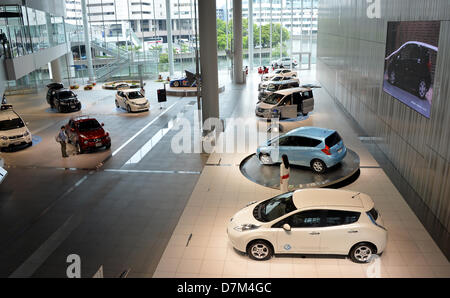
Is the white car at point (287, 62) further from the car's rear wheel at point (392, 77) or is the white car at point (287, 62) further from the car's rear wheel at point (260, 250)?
the car's rear wheel at point (260, 250)

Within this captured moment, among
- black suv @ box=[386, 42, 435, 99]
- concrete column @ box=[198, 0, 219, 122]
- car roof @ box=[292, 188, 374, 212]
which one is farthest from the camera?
concrete column @ box=[198, 0, 219, 122]

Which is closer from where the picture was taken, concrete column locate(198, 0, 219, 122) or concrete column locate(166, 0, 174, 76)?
concrete column locate(198, 0, 219, 122)

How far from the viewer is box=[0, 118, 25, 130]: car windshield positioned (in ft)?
55.8

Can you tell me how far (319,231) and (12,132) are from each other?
1421cm

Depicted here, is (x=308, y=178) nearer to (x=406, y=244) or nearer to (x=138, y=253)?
(x=406, y=244)

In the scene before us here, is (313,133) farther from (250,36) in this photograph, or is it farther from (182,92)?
(250,36)

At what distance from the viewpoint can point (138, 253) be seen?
337 inches

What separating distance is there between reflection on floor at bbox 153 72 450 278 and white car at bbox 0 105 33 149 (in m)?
8.87

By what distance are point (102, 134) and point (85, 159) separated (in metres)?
1.40

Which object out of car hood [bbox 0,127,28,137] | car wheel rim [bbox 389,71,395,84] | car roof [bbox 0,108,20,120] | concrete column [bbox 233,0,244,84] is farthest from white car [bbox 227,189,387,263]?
concrete column [bbox 233,0,244,84]

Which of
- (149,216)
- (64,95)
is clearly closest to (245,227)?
(149,216)

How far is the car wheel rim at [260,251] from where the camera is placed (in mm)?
7926

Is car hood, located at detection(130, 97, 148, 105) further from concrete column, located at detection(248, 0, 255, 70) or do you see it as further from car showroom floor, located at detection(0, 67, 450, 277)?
concrete column, located at detection(248, 0, 255, 70)
